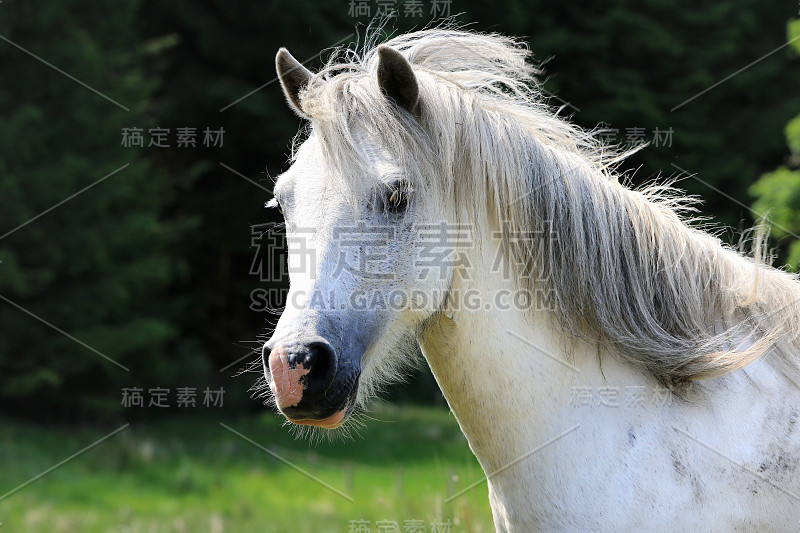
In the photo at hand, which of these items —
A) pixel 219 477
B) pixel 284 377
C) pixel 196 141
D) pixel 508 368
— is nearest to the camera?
pixel 284 377

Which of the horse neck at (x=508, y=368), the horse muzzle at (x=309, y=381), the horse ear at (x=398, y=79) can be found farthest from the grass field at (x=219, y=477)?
the horse ear at (x=398, y=79)

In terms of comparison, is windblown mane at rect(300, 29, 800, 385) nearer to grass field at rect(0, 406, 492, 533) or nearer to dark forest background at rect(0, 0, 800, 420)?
grass field at rect(0, 406, 492, 533)

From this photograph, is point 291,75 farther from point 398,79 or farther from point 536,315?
point 536,315

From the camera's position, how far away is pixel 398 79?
6.81 feet

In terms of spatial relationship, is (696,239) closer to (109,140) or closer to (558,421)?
(558,421)

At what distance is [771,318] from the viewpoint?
2248 mm

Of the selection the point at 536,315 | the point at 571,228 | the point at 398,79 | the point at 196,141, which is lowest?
the point at 536,315

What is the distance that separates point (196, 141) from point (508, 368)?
12090mm

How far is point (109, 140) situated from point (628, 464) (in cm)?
1058

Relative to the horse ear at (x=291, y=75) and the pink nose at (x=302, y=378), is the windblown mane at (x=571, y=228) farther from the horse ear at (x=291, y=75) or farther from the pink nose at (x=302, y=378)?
the pink nose at (x=302, y=378)

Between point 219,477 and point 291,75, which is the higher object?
point 291,75

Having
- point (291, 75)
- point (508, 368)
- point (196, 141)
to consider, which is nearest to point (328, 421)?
point (508, 368)

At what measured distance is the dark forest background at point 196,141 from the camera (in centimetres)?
1016

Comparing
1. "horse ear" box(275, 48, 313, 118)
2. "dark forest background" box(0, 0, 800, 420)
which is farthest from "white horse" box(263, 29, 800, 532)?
"dark forest background" box(0, 0, 800, 420)
